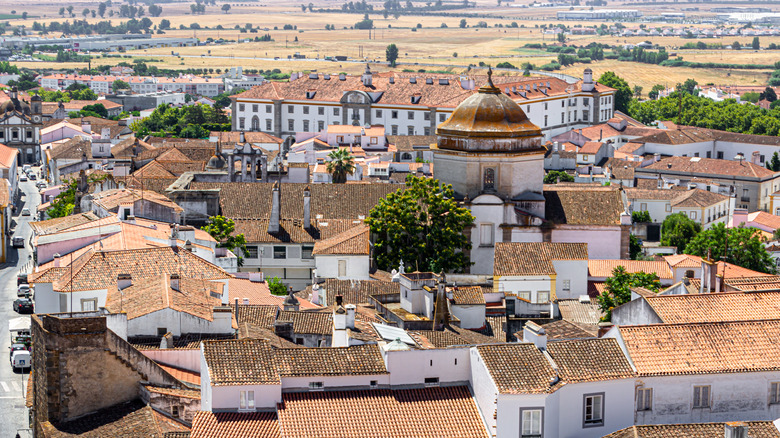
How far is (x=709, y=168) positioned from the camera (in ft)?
421

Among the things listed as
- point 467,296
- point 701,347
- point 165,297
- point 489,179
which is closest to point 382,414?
point 701,347

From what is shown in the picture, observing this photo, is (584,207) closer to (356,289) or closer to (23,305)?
(356,289)

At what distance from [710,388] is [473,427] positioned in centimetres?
684

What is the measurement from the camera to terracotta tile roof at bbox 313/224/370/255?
67.2 meters

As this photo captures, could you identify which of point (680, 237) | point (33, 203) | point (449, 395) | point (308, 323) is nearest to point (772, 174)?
point (680, 237)

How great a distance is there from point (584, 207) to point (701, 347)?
33.7 meters

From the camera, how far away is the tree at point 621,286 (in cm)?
5678

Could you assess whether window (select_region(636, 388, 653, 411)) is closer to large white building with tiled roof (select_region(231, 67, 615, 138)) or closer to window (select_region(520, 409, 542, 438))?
window (select_region(520, 409, 542, 438))

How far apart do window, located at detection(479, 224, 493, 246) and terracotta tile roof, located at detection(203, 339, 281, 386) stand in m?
33.7

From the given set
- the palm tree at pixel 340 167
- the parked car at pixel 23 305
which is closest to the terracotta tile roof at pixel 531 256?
the parked car at pixel 23 305

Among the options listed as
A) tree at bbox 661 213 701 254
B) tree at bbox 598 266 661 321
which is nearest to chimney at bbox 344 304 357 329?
tree at bbox 598 266 661 321

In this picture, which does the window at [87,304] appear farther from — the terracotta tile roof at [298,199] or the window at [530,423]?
the terracotta tile roof at [298,199]

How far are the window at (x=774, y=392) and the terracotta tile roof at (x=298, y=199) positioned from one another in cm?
4245

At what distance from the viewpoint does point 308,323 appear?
4828cm
